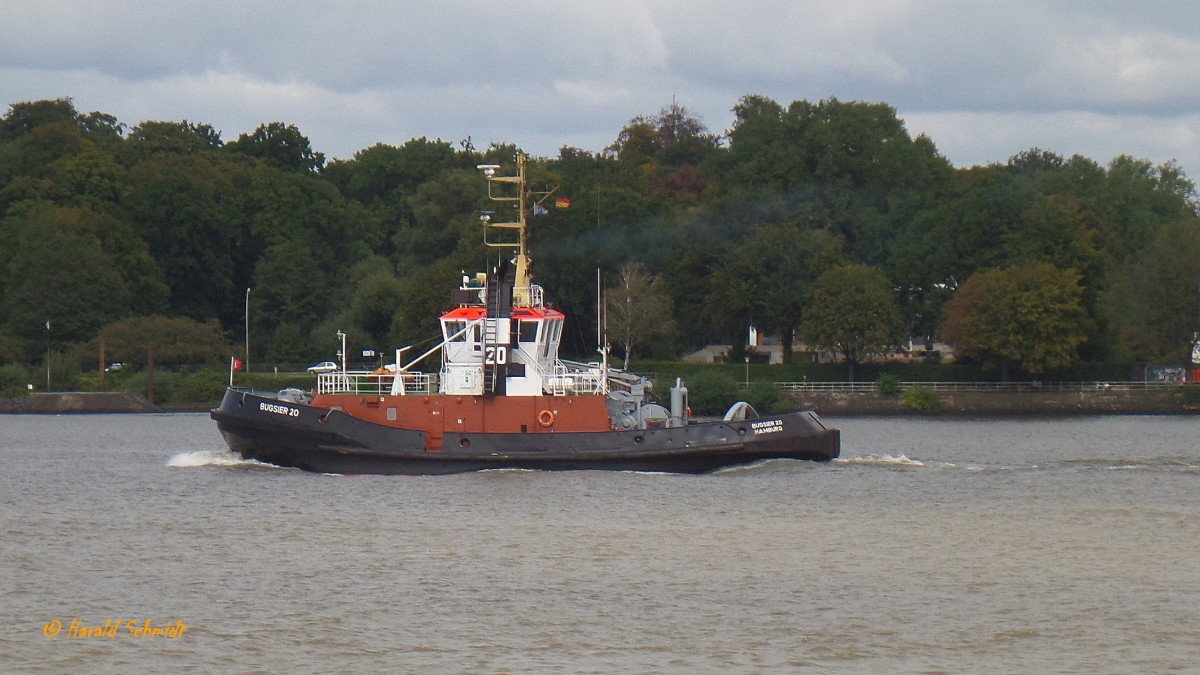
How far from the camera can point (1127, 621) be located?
18.3 metres

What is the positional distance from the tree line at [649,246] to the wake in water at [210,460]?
2417 cm

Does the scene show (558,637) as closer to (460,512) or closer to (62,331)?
(460,512)

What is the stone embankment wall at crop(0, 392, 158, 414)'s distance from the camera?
67.6 metres

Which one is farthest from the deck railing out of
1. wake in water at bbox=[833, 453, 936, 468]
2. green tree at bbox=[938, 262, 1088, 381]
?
green tree at bbox=[938, 262, 1088, 381]

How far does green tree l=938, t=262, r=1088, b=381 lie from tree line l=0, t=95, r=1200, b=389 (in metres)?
0.11

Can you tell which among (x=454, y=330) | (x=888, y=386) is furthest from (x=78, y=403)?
(x=454, y=330)

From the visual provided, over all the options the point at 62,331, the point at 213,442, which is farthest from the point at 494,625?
the point at 62,331

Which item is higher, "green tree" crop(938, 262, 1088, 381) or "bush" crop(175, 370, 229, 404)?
"green tree" crop(938, 262, 1088, 381)

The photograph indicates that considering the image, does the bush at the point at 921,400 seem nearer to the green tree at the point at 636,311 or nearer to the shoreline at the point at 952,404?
the shoreline at the point at 952,404

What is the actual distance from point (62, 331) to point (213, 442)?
36137 millimetres

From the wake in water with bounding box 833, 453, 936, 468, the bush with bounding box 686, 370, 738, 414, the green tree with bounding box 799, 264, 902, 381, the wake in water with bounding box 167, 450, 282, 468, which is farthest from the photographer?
the green tree with bounding box 799, 264, 902, 381

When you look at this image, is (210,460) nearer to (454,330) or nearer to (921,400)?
(454,330)

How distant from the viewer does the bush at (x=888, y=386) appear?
67.9 meters

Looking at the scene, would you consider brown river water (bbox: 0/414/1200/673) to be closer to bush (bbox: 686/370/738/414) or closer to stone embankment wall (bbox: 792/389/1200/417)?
bush (bbox: 686/370/738/414)
